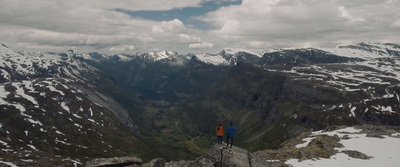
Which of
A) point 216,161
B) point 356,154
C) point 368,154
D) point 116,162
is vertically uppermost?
point 216,161

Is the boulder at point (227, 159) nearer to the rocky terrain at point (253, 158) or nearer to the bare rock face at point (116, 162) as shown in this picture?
the rocky terrain at point (253, 158)

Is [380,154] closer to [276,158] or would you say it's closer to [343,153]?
[343,153]

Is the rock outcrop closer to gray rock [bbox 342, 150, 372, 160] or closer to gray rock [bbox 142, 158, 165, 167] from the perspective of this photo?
gray rock [bbox 142, 158, 165, 167]

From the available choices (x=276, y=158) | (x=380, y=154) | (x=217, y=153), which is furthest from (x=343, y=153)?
A: (x=217, y=153)

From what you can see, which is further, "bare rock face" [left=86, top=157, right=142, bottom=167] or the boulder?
"bare rock face" [left=86, top=157, right=142, bottom=167]

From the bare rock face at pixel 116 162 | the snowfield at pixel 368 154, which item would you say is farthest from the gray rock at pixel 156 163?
the snowfield at pixel 368 154

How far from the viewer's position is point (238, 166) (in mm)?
36562

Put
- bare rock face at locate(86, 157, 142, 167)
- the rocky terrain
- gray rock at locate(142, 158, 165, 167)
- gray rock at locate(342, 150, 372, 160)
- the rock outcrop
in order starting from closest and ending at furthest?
the rock outcrop, gray rock at locate(142, 158, 165, 167), the rocky terrain, bare rock face at locate(86, 157, 142, 167), gray rock at locate(342, 150, 372, 160)

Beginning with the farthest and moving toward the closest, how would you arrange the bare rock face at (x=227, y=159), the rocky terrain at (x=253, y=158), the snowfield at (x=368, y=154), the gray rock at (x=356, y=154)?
1. the gray rock at (x=356, y=154)
2. the snowfield at (x=368, y=154)
3. the rocky terrain at (x=253, y=158)
4. the bare rock face at (x=227, y=159)

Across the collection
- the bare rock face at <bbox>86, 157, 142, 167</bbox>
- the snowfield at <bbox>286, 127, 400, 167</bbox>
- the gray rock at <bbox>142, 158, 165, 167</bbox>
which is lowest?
the snowfield at <bbox>286, 127, 400, 167</bbox>

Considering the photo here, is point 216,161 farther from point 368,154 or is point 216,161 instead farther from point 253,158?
point 368,154

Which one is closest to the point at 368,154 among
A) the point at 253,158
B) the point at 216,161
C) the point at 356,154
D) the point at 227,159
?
the point at 356,154

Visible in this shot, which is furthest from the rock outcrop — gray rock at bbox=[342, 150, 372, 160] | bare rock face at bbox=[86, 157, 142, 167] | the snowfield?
gray rock at bbox=[342, 150, 372, 160]

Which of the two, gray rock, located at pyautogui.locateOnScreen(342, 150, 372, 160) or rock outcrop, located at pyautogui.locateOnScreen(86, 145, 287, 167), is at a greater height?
rock outcrop, located at pyautogui.locateOnScreen(86, 145, 287, 167)
